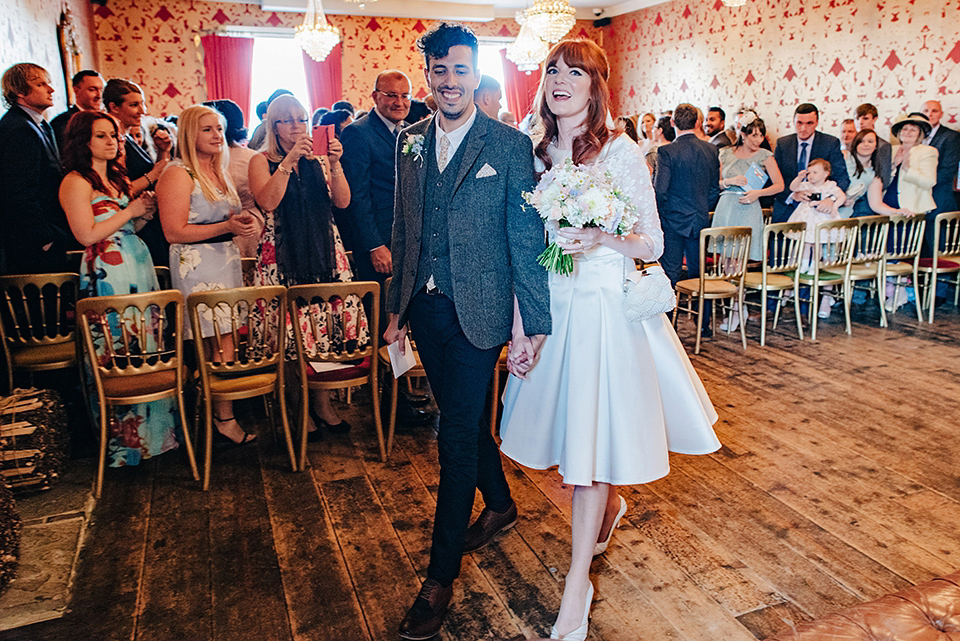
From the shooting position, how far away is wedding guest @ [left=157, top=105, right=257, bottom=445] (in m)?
3.37

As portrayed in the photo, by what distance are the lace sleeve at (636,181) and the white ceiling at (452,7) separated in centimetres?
975

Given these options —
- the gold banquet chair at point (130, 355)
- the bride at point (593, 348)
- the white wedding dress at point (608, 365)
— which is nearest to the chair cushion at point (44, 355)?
the gold banquet chair at point (130, 355)

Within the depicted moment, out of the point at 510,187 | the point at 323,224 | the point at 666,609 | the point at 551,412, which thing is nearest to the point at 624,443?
the point at 551,412

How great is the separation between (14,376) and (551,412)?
3.27 m

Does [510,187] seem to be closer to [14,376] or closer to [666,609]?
[666,609]

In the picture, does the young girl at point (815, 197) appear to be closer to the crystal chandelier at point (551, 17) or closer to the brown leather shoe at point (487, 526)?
the crystal chandelier at point (551, 17)

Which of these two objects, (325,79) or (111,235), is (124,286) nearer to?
(111,235)

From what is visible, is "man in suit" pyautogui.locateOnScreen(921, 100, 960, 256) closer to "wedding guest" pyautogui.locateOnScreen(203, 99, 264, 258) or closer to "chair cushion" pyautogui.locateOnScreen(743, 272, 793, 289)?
"chair cushion" pyautogui.locateOnScreen(743, 272, 793, 289)

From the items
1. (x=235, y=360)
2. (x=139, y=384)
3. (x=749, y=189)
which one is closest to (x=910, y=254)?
(x=749, y=189)

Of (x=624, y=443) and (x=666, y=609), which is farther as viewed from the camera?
(x=666, y=609)

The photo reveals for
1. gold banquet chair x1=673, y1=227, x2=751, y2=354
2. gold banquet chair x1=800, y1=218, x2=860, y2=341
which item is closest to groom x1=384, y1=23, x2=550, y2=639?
gold banquet chair x1=673, y1=227, x2=751, y2=354

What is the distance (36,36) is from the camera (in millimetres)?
5547

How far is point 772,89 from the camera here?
9164mm

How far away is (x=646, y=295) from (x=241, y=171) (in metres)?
3.49
